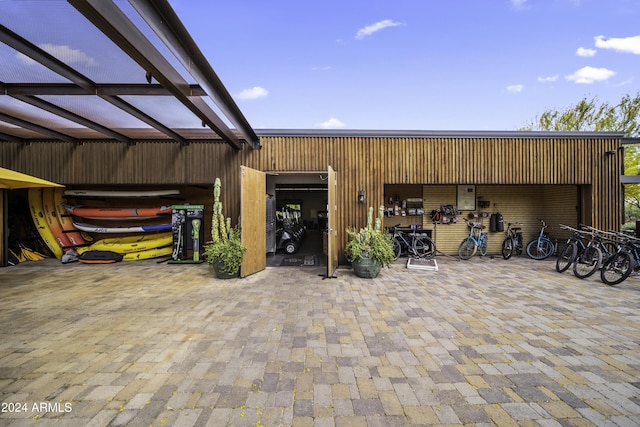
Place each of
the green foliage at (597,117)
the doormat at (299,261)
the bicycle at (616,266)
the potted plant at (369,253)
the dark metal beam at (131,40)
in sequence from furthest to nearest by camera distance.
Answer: the green foliage at (597,117) → the doormat at (299,261) → the potted plant at (369,253) → the bicycle at (616,266) → the dark metal beam at (131,40)

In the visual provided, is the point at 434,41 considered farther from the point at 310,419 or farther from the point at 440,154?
the point at 310,419

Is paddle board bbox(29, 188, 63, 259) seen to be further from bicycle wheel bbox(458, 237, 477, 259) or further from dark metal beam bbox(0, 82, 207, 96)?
bicycle wheel bbox(458, 237, 477, 259)

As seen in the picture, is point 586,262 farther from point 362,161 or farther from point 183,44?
point 183,44

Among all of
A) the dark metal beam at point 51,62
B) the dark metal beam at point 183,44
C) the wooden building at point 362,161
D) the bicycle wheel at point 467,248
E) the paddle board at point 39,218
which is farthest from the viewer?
the bicycle wheel at point 467,248

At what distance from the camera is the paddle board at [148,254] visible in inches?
286

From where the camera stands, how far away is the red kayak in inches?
296

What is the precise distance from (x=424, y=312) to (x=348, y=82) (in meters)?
11.1

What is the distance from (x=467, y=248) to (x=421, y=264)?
2.18 m

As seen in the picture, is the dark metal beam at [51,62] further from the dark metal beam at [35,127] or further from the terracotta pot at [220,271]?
the terracotta pot at [220,271]

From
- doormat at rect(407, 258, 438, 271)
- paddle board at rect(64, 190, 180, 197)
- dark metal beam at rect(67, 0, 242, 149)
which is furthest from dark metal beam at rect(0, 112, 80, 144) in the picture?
doormat at rect(407, 258, 438, 271)

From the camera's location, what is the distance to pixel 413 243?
731cm

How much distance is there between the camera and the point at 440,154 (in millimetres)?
6711

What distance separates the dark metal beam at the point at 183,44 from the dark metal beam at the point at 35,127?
4.29m

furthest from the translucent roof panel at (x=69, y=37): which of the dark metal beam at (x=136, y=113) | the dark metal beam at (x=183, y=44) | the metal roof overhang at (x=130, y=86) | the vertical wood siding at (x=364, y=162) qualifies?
the vertical wood siding at (x=364, y=162)
